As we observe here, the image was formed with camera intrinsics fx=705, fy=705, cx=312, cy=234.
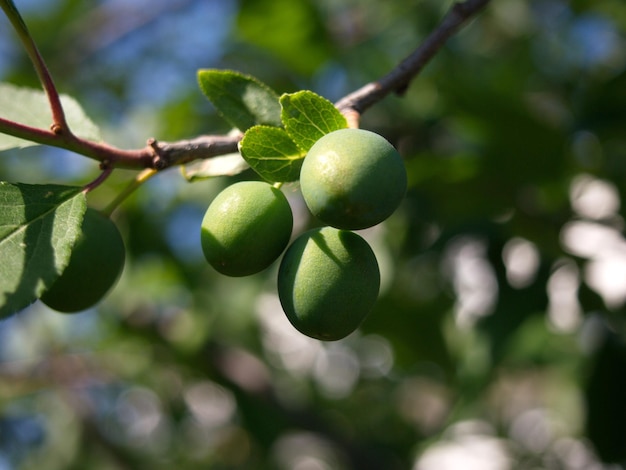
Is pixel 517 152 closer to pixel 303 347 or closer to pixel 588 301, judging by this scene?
pixel 588 301

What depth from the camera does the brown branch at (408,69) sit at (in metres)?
1.32

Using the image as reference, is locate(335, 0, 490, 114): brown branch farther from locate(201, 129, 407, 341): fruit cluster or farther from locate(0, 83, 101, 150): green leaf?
locate(0, 83, 101, 150): green leaf

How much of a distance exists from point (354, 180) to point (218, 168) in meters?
0.44

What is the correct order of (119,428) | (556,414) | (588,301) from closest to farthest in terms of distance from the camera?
(588,301), (556,414), (119,428)

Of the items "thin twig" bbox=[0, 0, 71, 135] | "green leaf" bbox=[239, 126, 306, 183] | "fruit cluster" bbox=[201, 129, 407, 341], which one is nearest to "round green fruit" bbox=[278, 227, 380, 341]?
"fruit cluster" bbox=[201, 129, 407, 341]

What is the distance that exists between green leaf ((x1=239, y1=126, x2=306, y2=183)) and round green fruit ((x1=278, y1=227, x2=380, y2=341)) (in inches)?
5.7

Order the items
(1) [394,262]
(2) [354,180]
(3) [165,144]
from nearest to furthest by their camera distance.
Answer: (2) [354,180], (3) [165,144], (1) [394,262]

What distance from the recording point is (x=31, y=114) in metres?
1.36

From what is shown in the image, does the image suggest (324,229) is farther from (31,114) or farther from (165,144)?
(31,114)

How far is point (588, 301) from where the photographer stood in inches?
103

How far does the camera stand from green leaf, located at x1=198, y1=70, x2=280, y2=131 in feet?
4.45

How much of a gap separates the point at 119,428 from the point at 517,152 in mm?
4288

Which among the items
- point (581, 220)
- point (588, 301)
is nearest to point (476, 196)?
point (581, 220)

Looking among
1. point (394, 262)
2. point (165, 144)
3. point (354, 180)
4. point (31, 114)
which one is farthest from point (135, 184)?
point (394, 262)
